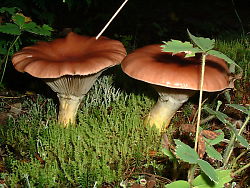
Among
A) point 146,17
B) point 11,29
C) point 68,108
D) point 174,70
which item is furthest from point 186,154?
point 146,17

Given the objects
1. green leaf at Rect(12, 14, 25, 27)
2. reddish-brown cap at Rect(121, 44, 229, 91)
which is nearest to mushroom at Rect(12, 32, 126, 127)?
reddish-brown cap at Rect(121, 44, 229, 91)

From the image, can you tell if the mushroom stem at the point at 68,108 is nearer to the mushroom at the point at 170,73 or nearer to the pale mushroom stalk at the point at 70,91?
the pale mushroom stalk at the point at 70,91

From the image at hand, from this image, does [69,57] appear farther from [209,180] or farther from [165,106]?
[209,180]

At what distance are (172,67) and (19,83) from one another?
7.61 feet

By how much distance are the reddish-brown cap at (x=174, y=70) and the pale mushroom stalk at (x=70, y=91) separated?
1.37 feet

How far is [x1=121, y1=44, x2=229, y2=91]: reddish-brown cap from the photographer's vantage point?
7.75 ft

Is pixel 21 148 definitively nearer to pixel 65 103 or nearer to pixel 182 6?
pixel 65 103

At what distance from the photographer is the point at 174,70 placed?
242 cm

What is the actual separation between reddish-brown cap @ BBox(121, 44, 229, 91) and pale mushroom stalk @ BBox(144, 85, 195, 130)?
0.29 metres

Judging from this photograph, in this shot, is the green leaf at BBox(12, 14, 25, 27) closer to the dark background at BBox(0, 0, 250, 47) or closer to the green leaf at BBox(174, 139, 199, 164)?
the dark background at BBox(0, 0, 250, 47)

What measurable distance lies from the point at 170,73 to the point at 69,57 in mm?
934

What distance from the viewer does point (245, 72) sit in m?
3.59

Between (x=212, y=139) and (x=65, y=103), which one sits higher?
(x=212, y=139)

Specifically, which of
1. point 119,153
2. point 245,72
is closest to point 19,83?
point 119,153
